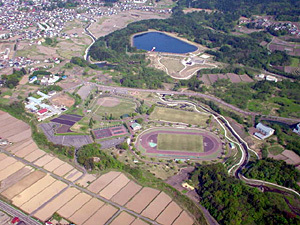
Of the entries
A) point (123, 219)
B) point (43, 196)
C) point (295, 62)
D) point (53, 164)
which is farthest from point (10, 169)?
point (295, 62)

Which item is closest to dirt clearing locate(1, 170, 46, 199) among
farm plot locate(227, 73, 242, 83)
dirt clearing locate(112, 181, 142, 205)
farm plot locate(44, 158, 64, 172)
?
farm plot locate(44, 158, 64, 172)

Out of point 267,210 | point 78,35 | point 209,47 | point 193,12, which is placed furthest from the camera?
point 193,12

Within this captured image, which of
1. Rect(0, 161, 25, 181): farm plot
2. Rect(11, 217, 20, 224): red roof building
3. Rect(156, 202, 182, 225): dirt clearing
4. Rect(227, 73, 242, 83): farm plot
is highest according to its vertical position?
Rect(11, 217, 20, 224): red roof building

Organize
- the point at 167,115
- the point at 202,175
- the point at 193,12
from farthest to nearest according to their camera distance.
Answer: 1. the point at 193,12
2. the point at 167,115
3. the point at 202,175

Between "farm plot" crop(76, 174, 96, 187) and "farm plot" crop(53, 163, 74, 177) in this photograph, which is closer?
"farm plot" crop(76, 174, 96, 187)

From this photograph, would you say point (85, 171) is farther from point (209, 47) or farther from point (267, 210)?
point (209, 47)

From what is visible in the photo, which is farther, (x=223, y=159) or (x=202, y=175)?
(x=223, y=159)

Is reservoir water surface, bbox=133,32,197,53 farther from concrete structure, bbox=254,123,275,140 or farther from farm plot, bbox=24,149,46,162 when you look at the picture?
farm plot, bbox=24,149,46,162

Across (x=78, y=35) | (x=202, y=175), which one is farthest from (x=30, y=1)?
(x=202, y=175)

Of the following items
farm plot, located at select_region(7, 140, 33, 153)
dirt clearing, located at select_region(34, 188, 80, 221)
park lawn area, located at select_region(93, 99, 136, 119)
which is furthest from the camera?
park lawn area, located at select_region(93, 99, 136, 119)
